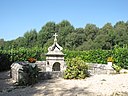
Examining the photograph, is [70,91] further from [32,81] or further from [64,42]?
[64,42]

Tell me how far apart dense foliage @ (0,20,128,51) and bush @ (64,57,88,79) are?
24.6m

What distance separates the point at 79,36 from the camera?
165ft

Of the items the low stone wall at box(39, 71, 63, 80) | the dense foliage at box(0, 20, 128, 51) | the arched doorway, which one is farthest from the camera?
the dense foliage at box(0, 20, 128, 51)

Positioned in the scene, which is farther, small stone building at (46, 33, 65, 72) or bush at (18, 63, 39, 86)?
small stone building at (46, 33, 65, 72)

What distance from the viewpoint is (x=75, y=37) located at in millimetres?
49781

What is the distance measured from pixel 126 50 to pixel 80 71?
29.7ft

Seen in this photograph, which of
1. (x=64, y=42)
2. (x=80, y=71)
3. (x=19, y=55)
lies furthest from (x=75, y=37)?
(x=80, y=71)

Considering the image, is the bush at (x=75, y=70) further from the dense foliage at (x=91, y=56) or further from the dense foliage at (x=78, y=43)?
the dense foliage at (x=78, y=43)

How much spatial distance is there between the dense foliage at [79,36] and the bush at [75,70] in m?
24.6

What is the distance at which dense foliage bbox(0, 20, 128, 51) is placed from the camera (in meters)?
44.8

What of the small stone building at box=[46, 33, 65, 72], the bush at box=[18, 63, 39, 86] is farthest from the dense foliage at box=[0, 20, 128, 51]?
the bush at box=[18, 63, 39, 86]

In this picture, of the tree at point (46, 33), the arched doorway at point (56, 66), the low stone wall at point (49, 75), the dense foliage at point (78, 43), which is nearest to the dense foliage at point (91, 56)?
the dense foliage at point (78, 43)

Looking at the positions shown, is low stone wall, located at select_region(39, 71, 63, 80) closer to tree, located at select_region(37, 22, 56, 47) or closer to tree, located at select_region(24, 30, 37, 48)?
tree, located at select_region(37, 22, 56, 47)

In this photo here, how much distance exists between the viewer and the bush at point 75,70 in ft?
45.5
